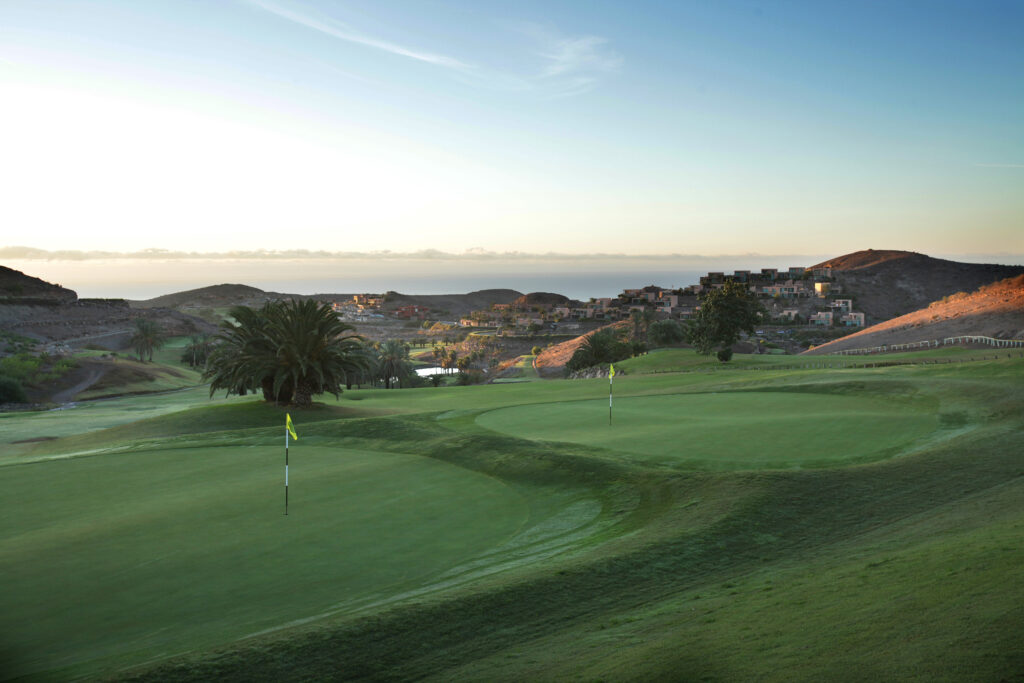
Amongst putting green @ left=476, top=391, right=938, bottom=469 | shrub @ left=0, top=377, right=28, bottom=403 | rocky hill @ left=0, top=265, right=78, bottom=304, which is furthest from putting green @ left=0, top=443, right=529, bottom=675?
rocky hill @ left=0, top=265, right=78, bottom=304

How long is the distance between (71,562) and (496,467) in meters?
8.51

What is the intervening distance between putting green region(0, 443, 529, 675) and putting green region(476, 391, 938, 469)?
5.38 metres

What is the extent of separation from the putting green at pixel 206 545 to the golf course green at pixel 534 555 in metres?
0.05

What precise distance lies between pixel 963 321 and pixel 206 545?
73.3m

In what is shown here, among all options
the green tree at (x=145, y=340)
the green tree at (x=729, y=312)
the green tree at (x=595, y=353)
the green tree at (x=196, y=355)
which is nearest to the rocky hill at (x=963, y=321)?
the green tree at (x=729, y=312)

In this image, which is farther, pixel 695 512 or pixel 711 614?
pixel 695 512

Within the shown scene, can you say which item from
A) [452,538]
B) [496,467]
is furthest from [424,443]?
[452,538]

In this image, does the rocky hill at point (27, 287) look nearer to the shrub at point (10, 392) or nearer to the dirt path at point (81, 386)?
the dirt path at point (81, 386)

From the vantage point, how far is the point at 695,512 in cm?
1188

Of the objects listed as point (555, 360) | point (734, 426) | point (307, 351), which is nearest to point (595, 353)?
point (555, 360)

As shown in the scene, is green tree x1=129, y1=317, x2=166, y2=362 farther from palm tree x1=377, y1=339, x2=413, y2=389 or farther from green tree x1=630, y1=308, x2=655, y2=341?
green tree x1=630, y1=308, x2=655, y2=341

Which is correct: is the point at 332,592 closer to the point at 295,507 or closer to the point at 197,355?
the point at 295,507

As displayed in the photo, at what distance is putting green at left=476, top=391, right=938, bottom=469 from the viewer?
52.7 ft

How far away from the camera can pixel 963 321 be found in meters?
65.6
